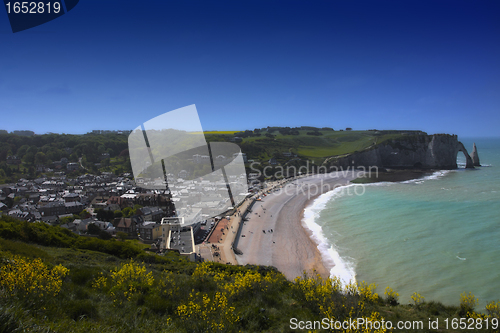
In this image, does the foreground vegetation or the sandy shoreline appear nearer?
the foreground vegetation

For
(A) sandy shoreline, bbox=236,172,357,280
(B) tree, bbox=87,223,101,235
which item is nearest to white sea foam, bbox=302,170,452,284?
(A) sandy shoreline, bbox=236,172,357,280

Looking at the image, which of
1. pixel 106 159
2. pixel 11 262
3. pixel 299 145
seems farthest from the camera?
pixel 299 145

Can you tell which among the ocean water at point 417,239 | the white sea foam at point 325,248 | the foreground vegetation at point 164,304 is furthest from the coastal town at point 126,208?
the ocean water at point 417,239

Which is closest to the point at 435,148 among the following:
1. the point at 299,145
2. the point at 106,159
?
the point at 299,145

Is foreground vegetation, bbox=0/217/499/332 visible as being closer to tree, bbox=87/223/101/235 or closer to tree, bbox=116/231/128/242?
tree, bbox=116/231/128/242

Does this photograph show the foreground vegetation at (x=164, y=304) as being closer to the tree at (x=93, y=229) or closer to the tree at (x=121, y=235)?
the tree at (x=121, y=235)

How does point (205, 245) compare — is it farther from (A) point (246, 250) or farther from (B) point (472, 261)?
(B) point (472, 261)
